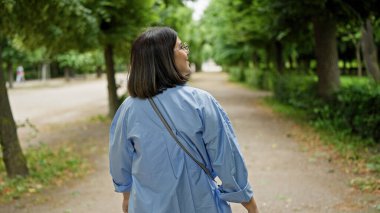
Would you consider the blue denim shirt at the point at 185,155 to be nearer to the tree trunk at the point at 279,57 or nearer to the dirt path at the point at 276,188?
the dirt path at the point at 276,188

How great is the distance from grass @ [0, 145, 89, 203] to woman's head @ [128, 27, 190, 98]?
16.2 feet

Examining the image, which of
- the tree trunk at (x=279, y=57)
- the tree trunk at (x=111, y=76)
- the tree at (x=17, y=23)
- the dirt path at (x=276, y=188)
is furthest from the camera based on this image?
the tree trunk at (x=279, y=57)

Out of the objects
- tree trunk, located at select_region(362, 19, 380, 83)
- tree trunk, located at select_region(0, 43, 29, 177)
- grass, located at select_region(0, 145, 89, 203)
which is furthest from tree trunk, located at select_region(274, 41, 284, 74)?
tree trunk, located at select_region(0, 43, 29, 177)

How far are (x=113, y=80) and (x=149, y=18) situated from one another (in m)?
3.34

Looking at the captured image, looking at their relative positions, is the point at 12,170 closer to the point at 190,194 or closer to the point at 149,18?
the point at 190,194

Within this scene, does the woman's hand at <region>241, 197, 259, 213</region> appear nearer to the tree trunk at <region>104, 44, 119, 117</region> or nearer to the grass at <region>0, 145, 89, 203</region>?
the grass at <region>0, 145, 89, 203</region>

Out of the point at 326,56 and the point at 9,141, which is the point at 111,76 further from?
the point at 9,141

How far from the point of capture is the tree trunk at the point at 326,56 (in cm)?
1282

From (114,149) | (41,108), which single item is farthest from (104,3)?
(41,108)

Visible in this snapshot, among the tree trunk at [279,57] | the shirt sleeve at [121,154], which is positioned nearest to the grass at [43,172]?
the shirt sleeve at [121,154]

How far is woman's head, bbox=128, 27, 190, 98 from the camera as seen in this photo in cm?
226

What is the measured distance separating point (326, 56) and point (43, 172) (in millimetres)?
8829

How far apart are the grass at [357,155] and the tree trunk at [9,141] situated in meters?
5.26

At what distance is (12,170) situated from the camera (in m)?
7.41
